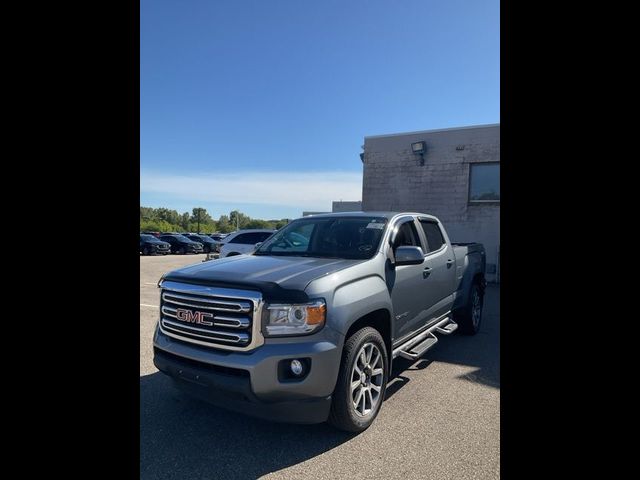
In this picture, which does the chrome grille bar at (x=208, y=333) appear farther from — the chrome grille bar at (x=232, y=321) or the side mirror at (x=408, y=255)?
the side mirror at (x=408, y=255)

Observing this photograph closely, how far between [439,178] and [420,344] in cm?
1056

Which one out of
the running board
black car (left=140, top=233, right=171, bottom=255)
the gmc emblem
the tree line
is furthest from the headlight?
the tree line

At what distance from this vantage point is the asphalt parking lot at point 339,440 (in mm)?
2539

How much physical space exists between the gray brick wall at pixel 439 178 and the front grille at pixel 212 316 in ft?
38.9

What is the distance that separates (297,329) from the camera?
2670 mm

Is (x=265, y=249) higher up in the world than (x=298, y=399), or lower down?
higher up

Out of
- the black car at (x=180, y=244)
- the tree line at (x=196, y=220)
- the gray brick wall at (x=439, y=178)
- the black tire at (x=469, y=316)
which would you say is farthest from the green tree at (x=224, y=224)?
the black tire at (x=469, y=316)
